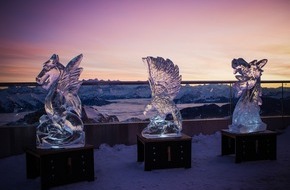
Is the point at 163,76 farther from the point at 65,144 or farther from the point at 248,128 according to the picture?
the point at 65,144

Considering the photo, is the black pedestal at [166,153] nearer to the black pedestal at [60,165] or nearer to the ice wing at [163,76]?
the ice wing at [163,76]

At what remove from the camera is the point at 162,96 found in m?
4.96

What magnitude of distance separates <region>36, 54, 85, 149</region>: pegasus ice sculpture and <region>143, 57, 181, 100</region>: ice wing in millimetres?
1093

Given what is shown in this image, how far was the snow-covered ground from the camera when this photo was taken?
400 centimetres

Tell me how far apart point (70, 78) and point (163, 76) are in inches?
53.7

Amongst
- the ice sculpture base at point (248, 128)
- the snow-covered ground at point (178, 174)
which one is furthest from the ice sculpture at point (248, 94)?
the snow-covered ground at point (178, 174)

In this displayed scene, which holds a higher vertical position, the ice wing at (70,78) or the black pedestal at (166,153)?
the ice wing at (70,78)

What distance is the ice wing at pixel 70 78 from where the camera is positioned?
4.29 metres

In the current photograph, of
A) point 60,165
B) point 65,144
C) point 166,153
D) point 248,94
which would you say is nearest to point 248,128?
point 248,94

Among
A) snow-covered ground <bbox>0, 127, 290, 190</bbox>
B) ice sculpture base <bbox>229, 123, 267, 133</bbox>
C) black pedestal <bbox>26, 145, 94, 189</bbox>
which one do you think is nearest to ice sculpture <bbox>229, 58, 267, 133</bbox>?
ice sculpture base <bbox>229, 123, 267, 133</bbox>

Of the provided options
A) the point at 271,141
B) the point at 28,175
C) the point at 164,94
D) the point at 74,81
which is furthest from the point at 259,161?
the point at 28,175

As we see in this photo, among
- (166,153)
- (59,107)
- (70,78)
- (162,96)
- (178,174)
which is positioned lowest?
(178,174)

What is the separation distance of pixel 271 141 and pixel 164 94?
5.95 ft

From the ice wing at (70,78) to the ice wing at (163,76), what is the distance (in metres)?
1.04
